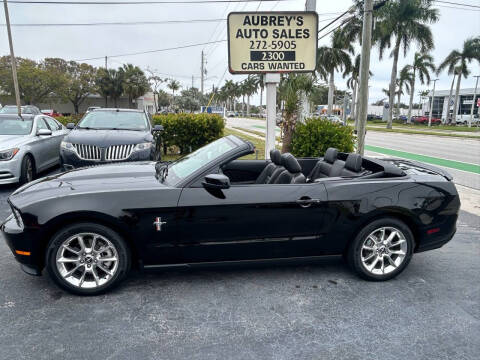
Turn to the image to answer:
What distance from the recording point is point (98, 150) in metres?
6.81

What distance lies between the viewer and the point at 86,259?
3.21m

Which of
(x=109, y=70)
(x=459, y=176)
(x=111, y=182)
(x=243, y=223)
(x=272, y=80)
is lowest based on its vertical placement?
(x=459, y=176)

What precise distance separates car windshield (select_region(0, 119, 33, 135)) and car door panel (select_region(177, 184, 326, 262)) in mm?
6166

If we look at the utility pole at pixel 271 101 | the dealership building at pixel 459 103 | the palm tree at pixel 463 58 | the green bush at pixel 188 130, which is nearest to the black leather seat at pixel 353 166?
the utility pole at pixel 271 101

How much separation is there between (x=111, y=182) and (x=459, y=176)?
32.9 ft

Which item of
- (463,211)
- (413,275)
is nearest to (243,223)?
(413,275)

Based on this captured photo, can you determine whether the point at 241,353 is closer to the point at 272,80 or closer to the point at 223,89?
the point at 272,80

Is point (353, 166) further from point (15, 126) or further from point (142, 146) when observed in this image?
point (15, 126)

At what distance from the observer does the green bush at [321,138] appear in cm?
791

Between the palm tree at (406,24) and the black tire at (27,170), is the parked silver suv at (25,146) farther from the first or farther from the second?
the palm tree at (406,24)

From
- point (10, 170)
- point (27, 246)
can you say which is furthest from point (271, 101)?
point (27, 246)

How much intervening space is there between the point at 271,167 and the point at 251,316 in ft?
5.85

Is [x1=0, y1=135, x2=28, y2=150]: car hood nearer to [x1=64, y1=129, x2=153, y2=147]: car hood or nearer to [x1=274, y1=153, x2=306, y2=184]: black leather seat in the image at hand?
[x1=64, y1=129, x2=153, y2=147]: car hood

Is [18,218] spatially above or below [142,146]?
below
